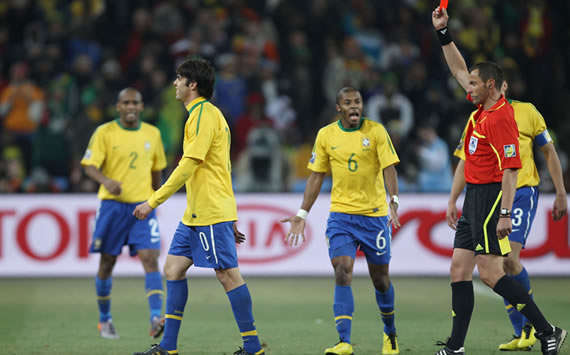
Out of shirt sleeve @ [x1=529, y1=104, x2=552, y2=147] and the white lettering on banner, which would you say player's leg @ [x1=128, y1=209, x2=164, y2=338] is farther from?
the white lettering on banner

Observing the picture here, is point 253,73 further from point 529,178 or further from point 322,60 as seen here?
point 529,178

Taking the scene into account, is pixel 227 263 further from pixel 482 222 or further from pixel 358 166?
pixel 482 222

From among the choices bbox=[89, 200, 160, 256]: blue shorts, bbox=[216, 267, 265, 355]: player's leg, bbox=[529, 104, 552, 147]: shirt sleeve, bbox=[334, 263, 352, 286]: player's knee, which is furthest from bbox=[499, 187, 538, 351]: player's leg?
bbox=[89, 200, 160, 256]: blue shorts

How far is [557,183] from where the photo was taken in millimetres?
6586

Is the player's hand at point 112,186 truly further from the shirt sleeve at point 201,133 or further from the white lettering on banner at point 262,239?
the white lettering on banner at point 262,239

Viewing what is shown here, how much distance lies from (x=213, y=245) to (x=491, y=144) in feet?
6.73

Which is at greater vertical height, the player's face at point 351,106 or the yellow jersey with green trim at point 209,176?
the player's face at point 351,106

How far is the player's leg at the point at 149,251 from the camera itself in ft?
24.7

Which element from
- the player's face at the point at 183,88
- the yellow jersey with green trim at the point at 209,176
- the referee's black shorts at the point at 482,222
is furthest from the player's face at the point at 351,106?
the player's face at the point at 183,88

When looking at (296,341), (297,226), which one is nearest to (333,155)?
(297,226)

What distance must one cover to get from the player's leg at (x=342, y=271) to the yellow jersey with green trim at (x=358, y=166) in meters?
0.13

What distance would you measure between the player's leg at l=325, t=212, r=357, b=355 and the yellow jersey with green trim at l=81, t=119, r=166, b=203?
2102 mm

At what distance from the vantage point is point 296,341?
22.9 ft

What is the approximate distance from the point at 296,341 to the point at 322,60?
29.7ft
